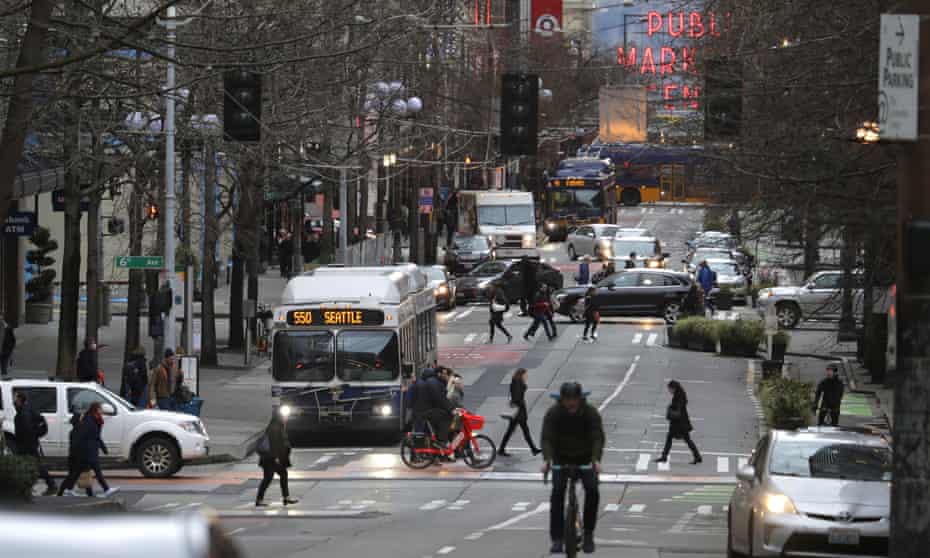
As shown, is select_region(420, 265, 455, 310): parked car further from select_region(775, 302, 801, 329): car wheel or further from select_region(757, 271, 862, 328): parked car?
select_region(775, 302, 801, 329): car wheel

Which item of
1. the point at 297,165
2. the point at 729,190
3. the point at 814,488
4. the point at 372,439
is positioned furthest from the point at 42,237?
the point at 814,488

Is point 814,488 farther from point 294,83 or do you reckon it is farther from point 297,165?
point 297,165

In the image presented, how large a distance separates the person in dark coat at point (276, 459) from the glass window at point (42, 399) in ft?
15.5

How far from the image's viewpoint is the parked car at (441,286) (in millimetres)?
54906

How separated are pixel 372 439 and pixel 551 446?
1738 centimetres

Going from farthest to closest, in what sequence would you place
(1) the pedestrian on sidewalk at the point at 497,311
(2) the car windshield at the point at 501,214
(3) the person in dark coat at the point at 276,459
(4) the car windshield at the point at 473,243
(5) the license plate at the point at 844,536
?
(2) the car windshield at the point at 501,214 < (4) the car windshield at the point at 473,243 < (1) the pedestrian on sidewalk at the point at 497,311 < (3) the person in dark coat at the point at 276,459 < (5) the license plate at the point at 844,536

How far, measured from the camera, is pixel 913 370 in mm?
11008

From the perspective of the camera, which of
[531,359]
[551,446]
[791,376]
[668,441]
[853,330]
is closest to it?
[551,446]

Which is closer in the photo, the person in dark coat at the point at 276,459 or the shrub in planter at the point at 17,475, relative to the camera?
the shrub in planter at the point at 17,475

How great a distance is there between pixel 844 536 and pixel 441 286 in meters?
41.2

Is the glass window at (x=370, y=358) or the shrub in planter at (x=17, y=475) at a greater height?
the glass window at (x=370, y=358)

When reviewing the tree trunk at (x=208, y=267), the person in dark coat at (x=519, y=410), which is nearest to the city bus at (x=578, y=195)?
the tree trunk at (x=208, y=267)

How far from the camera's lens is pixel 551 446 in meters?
13.8

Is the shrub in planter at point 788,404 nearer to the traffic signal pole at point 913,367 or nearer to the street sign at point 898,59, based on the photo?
the traffic signal pole at point 913,367
